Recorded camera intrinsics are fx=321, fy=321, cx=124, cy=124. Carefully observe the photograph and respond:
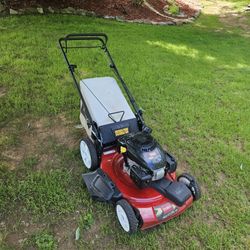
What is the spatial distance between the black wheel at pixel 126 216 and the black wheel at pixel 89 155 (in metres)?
0.59

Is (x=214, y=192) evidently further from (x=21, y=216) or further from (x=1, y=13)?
(x=1, y=13)

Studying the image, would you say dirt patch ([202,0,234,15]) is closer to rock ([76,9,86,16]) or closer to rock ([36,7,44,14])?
rock ([76,9,86,16])

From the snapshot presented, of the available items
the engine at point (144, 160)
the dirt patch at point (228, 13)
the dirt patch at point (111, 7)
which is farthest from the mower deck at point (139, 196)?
the dirt patch at point (228, 13)

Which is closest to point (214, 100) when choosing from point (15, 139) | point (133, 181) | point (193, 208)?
point (193, 208)

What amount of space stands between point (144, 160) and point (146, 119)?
1.76 m

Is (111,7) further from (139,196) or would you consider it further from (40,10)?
(139,196)

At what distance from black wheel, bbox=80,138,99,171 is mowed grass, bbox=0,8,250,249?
0.44ft

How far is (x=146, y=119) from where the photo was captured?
4.36 m

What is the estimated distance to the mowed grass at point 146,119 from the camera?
281cm

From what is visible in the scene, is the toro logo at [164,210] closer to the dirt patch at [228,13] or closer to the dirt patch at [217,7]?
the dirt patch at [228,13]

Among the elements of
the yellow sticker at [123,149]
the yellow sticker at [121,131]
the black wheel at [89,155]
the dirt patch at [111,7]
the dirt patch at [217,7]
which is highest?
the yellow sticker at [123,149]

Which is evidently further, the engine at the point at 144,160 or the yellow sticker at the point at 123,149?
the yellow sticker at the point at 123,149

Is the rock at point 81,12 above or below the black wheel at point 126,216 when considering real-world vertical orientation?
below

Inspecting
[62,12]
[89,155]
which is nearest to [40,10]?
[62,12]
